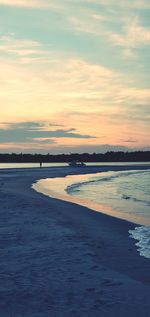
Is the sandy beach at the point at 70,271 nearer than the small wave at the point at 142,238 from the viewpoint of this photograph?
Yes

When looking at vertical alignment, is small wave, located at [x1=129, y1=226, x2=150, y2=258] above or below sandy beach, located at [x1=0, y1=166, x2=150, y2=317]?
below

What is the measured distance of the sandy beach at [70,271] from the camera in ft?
24.0

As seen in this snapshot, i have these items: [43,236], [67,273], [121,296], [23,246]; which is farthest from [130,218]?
[121,296]

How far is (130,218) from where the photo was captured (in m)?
19.4

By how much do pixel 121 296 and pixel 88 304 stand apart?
82 centimetres

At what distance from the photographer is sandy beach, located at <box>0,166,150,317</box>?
24.0 feet

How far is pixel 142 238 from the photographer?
14047 millimetres

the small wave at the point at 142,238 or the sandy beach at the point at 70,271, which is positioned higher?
the sandy beach at the point at 70,271

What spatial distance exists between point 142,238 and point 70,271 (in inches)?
200

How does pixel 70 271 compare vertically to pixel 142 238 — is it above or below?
above

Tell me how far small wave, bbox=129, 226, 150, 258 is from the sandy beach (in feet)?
0.80

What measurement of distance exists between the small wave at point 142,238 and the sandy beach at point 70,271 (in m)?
0.24

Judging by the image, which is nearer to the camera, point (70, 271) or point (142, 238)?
point (70, 271)

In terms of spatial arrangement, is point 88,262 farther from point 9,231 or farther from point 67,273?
point 9,231
